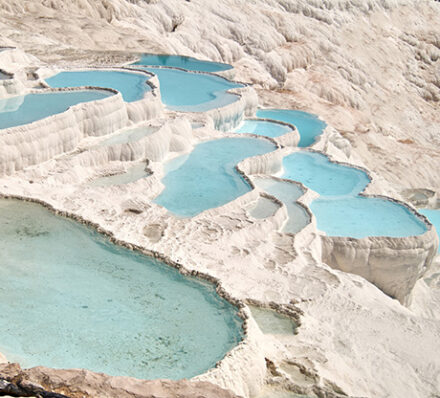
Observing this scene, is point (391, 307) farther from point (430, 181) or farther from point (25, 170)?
point (430, 181)

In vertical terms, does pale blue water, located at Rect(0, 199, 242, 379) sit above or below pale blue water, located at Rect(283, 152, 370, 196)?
above

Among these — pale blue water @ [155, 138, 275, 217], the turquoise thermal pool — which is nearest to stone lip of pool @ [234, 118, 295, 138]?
the turquoise thermal pool

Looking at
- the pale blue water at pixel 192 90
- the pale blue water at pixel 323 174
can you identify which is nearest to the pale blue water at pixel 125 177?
the pale blue water at pixel 323 174

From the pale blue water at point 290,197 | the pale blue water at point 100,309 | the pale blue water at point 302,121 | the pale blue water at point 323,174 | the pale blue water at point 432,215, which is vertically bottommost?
the pale blue water at point 432,215

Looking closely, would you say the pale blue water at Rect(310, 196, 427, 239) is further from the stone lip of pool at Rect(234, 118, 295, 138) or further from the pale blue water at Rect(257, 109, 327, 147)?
the pale blue water at Rect(257, 109, 327, 147)

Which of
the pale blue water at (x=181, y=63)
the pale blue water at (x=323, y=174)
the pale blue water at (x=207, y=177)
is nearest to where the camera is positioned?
the pale blue water at (x=207, y=177)

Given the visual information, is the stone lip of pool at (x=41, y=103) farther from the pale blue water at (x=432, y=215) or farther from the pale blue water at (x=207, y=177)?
the pale blue water at (x=432, y=215)

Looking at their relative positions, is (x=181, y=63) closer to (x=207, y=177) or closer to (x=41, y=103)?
(x=41, y=103)
